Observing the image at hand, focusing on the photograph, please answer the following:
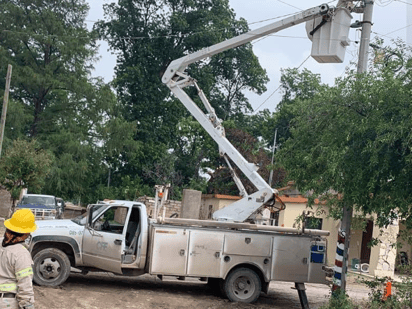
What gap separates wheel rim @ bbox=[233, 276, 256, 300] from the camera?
46.8ft

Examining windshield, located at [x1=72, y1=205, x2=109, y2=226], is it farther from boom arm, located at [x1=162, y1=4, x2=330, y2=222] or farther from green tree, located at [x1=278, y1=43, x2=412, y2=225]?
green tree, located at [x1=278, y1=43, x2=412, y2=225]

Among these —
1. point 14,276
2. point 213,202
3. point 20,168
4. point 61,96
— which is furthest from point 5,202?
point 14,276

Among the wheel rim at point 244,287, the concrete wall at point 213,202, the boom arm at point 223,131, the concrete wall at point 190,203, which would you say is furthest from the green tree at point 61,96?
the wheel rim at point 244,287

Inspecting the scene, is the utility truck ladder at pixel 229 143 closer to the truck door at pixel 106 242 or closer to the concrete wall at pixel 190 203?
the truck door at pixel 106 242

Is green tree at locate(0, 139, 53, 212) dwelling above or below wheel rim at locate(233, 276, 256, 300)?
above

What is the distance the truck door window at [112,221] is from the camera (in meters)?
14.1

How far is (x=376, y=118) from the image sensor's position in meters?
11.3

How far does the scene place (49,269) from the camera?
13.6 metres

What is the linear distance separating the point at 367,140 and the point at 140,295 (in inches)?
234

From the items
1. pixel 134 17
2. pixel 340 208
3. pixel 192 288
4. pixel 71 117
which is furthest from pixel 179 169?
pixel 340 208

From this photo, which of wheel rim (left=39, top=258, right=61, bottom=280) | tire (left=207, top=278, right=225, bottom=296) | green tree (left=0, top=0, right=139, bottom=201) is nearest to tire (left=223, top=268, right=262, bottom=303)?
tire (left=207, top=278, right=225, bottom=296)

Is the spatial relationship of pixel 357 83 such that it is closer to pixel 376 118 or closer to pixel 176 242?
pixel 376 118

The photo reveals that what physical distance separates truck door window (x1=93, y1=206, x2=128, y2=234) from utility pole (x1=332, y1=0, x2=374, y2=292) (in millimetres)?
4724

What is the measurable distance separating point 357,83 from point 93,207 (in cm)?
636
